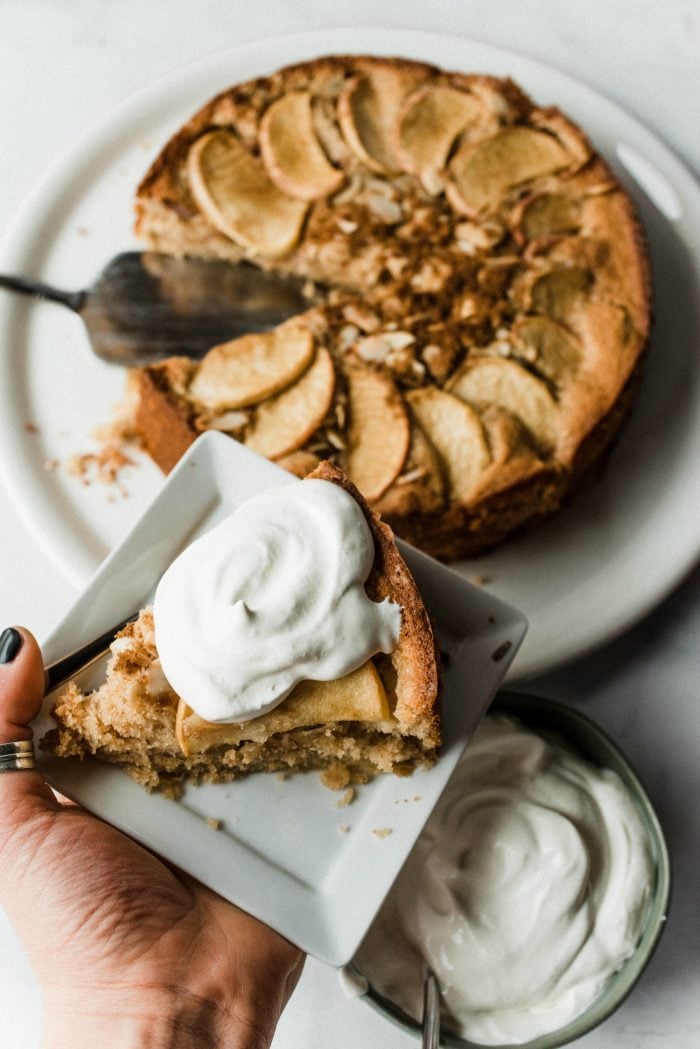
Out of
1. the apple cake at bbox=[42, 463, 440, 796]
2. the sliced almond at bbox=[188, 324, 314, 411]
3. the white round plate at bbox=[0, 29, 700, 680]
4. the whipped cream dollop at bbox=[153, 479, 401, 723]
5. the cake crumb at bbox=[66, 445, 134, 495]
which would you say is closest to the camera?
the whipped cream dollop at bbox=[153, 479, 401, 723]

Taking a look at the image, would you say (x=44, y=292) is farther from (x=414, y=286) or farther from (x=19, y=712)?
(x=19, y=712)

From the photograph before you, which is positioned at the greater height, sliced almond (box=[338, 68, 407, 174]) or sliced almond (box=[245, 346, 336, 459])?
sliced almond (box=[338, 68, 407, 174])

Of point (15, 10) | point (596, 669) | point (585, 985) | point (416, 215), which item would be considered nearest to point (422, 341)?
point (416, 215)

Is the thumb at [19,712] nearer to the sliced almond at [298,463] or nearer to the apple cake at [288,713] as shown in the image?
the apple cake at [288,713]

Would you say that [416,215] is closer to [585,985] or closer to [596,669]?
[596,669]

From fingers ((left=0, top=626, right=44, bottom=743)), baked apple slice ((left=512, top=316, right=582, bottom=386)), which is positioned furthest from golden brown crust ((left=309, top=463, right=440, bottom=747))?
baked apple slice ((left=512, top=316, right=582, bottom=386))

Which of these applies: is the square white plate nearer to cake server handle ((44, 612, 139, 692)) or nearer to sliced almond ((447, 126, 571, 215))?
cake server handle ((44, 612, 139, 692))
